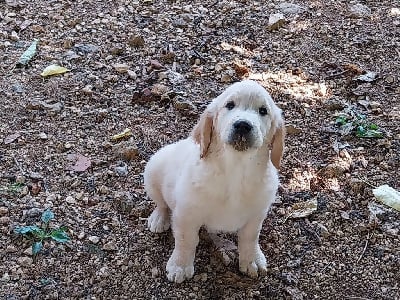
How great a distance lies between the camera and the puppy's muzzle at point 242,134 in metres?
2.67

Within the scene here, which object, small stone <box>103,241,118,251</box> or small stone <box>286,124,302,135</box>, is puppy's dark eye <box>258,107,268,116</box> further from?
small stone <box>286,124,302,135</box>

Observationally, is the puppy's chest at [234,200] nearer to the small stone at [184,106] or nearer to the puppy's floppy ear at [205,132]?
the puppy's floppy ear at [205,132]

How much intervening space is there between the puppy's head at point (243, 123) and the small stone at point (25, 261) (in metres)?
1.00

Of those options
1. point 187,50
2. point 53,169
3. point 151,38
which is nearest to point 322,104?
point 187,50

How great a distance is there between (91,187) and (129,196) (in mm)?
229

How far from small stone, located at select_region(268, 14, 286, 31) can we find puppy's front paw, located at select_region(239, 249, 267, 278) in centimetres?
237

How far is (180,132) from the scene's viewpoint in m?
4.05

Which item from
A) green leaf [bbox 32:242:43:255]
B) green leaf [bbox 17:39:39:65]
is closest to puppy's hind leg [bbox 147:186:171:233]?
green leaf [bbox 32:242:43:255]

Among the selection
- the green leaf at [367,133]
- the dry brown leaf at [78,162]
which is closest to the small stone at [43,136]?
the dry brown leaf at [78,162]

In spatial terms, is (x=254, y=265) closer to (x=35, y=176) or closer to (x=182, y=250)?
(x=182, y=250)

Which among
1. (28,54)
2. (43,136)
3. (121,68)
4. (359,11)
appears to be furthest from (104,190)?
(359,11)

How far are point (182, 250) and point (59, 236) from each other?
0.66 metres

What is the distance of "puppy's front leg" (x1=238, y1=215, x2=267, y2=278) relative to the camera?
3.02 meters

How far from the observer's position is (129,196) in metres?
3.54
